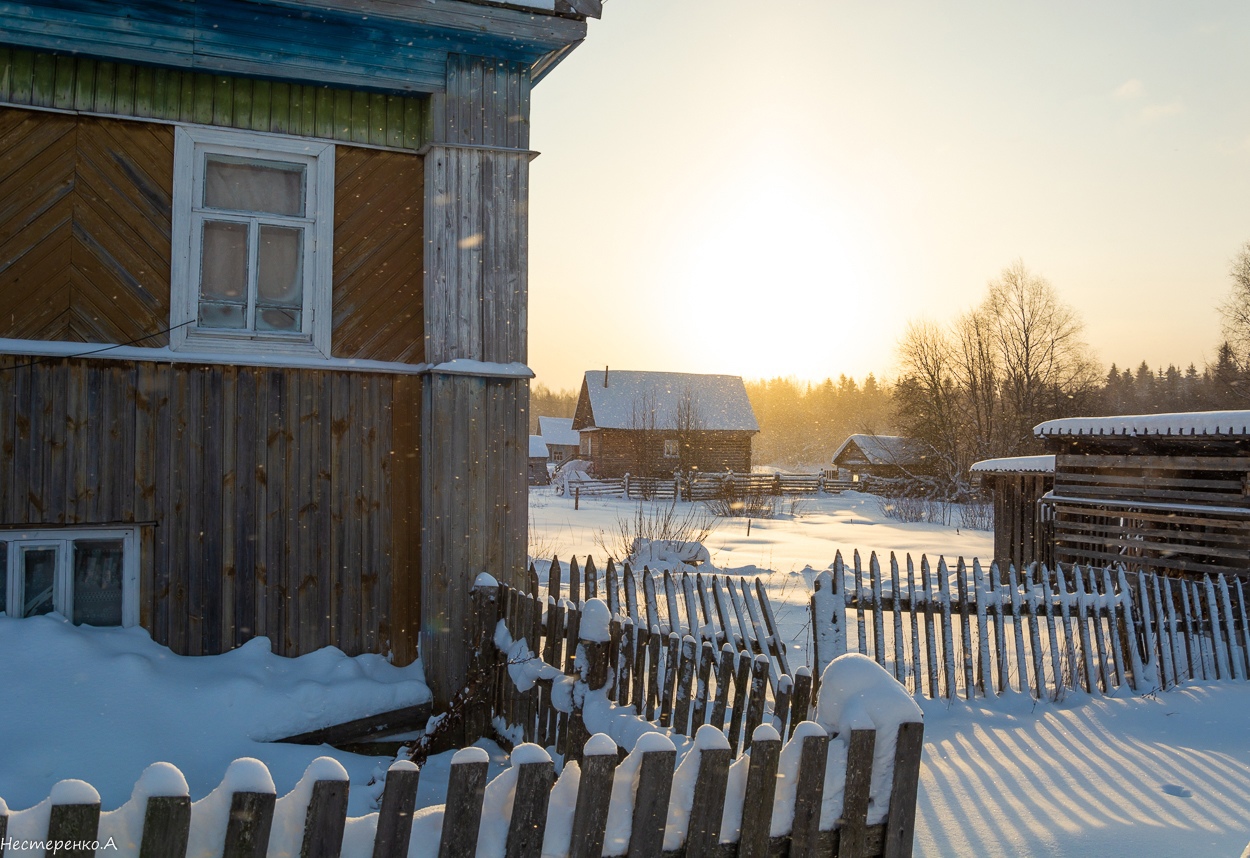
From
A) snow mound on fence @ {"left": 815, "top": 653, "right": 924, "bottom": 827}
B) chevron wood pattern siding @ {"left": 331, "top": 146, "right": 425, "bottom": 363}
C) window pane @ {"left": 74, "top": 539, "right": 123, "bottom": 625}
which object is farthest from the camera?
chevron wood pattern siding @ {"left": 331, "top": 146, "right": 425, "bottom": 363}

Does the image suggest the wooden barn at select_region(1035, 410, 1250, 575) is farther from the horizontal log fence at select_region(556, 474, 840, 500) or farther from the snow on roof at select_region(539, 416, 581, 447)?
the snow on roof at select_region(539, 416, 581, 447)

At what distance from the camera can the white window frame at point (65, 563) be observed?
517 centimetres

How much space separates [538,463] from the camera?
5488 centimetres

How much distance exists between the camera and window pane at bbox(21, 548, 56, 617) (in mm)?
5219

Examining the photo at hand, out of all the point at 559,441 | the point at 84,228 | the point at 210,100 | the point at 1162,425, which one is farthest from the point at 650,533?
the point at 559,441

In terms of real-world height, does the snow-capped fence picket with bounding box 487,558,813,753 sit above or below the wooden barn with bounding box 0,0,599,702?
below

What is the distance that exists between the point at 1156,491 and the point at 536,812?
39.9 feet

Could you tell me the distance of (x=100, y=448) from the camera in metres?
5.30

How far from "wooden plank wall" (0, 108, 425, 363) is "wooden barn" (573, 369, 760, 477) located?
126 feet

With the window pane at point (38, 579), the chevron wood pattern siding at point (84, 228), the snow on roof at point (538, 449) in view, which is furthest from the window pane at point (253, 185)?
the snow on roof at point (538, 449)

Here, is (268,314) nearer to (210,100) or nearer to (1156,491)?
(210,100)

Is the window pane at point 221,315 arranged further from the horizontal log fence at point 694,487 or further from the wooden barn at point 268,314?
the horizontal log fence at point 694,487

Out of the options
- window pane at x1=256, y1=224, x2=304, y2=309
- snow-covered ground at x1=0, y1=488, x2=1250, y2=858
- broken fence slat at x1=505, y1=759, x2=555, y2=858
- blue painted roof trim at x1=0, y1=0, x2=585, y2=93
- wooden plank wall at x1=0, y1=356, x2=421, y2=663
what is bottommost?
snow-covered ground at x1=0, y1=488, x2=1250, y2=858

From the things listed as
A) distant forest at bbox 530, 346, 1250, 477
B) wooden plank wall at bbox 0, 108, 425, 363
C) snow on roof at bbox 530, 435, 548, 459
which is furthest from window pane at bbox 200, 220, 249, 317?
distant forest at bbox 530, 346, 1250, 477
